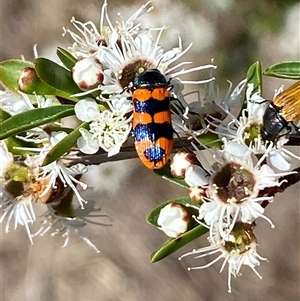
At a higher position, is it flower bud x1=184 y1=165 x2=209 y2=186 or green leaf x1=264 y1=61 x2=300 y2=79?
green leaf x1=264 y1=61 x2=300 y2=79

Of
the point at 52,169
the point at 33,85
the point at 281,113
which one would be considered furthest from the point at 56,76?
the point at 281,113

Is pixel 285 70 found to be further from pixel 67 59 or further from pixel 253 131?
pixel 67 59

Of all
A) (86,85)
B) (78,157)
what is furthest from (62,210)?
(86,85)

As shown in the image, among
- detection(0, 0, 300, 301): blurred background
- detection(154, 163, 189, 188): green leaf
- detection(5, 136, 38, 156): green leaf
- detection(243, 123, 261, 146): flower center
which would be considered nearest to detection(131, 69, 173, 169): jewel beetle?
detection(154, 163, 189, 188): green leaf

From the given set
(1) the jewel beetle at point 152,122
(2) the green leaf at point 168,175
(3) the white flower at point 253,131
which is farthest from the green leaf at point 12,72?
(3) the white flower at point 253,131

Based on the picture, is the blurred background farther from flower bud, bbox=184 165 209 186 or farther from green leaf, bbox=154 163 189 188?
flower bud, bbox=184 165 209 186

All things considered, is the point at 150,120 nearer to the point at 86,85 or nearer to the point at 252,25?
the point at 86,85
